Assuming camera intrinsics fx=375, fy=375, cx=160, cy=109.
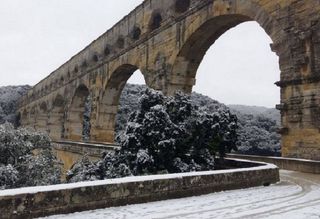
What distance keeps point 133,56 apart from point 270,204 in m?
14.4

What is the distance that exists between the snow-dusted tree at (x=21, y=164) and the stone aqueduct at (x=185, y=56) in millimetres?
6130

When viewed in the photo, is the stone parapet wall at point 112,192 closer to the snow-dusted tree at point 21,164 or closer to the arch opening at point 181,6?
the snow-dusted tree at point 21,164

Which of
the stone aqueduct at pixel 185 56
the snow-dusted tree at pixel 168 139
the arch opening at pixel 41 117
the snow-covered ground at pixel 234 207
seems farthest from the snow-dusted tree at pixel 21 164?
the arch opening at pixel 41 117

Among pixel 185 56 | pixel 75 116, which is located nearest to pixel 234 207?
pixel 185 56

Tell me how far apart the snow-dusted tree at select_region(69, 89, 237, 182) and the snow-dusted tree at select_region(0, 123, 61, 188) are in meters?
0.95

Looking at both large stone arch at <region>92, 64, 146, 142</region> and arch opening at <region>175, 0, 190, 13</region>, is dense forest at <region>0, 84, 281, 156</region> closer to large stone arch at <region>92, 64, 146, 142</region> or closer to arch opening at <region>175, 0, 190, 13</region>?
large stone arch at <region>92, 64, 146, 142</region>

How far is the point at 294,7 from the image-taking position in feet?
32.8

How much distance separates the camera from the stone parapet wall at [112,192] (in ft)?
13.3

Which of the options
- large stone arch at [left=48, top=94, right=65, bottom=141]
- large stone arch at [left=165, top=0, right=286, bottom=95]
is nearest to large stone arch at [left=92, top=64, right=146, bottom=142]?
large stone arch at [left=165, top=0, right=286, bottom=95]

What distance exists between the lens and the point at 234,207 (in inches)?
183

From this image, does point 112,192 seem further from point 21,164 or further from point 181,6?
point 181,6

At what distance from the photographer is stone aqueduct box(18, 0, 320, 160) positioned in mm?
9445

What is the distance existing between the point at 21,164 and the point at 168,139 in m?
3.89

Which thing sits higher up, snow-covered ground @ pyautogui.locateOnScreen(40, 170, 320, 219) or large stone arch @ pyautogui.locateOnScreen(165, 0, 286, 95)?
large stone arch @ pyautogui.locateOnScreen(165, 0, 286, 95)
